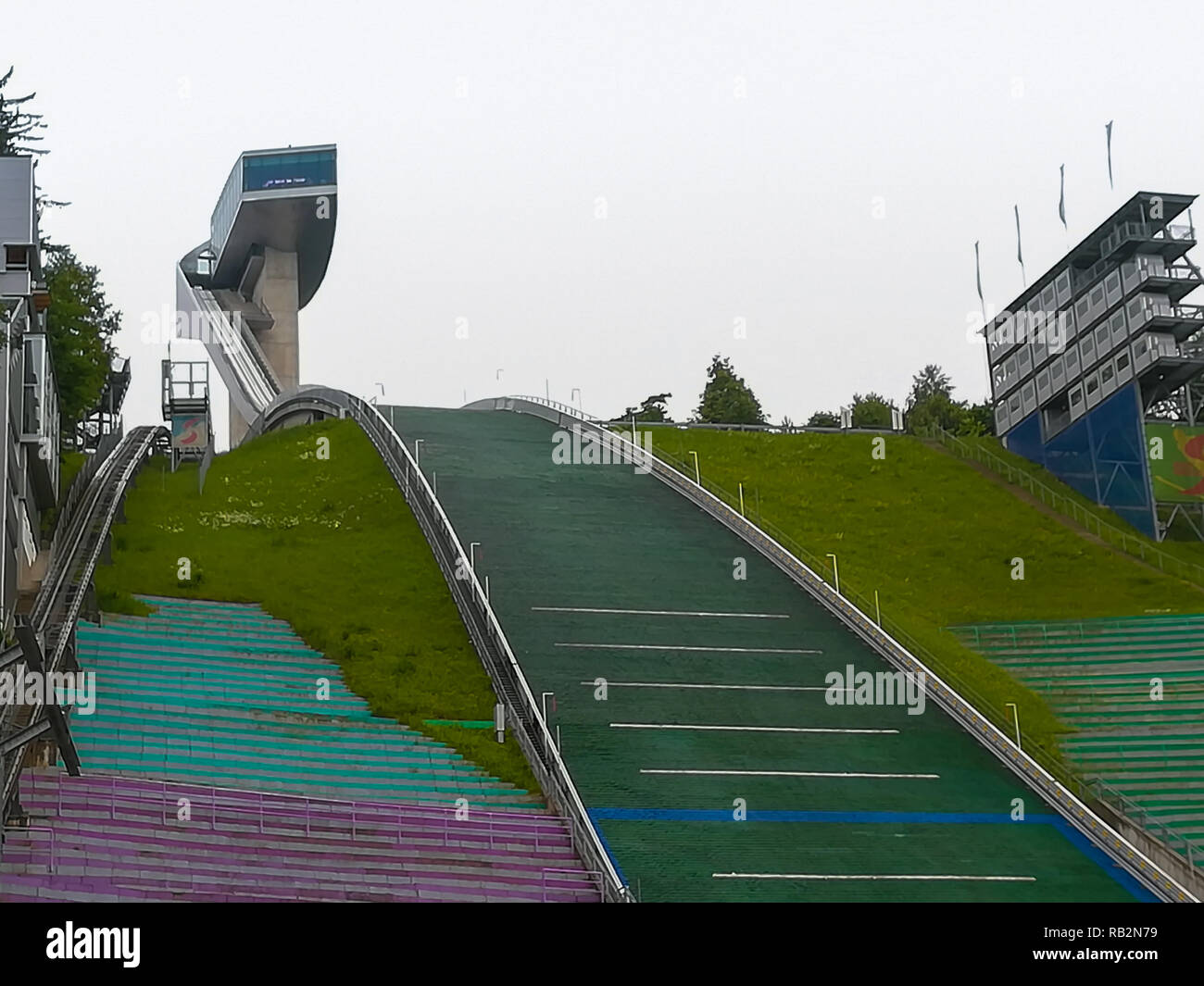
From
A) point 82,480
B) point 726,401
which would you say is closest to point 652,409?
point 726,401

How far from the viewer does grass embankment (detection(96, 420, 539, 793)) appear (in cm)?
2677

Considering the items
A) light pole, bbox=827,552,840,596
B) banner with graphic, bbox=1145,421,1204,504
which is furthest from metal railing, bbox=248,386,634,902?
banner with graphic, bbox=1145,421,1204,504

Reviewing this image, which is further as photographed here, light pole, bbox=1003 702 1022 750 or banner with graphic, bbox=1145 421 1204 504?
banner with graphic, bbox=1145 421 1204 504

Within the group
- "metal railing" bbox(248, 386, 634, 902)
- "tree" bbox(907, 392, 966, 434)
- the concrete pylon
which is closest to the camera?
"metal railing" bbox(248, 386, 634, 902)

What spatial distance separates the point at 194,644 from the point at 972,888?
13783 millimetres

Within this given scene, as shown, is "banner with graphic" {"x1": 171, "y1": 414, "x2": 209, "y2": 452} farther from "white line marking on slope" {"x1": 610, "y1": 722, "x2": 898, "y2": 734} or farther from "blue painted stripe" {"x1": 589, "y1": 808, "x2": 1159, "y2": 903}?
"blue painted stripe" {"x1": 589, "y1": 808, "x2": 1159, "y2": 903}

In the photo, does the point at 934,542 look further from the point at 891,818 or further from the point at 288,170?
the point at 288,170

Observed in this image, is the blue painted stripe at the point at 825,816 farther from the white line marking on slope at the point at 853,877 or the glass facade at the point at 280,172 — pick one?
the glass facade at the point at 280,172

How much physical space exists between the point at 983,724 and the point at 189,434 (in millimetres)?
25857

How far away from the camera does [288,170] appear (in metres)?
69.5

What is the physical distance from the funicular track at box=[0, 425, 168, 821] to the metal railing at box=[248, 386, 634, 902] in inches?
232

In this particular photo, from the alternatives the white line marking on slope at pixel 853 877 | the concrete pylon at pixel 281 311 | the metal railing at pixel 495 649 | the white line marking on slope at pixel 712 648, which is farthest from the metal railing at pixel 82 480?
the concrete pylon at pixel 281 311
